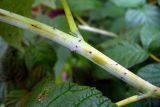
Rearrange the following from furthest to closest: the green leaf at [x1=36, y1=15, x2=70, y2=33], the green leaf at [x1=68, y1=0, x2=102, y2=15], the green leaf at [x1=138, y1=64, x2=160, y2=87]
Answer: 1. the green leaf at [x1=68, y1=0, x2=102, y2=15]
2. the green leaf at [x1=36, y1=15, x2=70, y2=33]
3. the green leaf at [x1=138, y1=64, x2=160, y2=87]

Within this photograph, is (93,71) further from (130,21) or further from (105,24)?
(105,24)

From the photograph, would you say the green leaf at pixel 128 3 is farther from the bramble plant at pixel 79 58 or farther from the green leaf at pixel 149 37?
the green leaf at pixel 149 37

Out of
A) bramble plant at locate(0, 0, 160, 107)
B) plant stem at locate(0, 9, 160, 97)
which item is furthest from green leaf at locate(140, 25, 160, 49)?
plant stem at locate(0, 9, 160, 97)

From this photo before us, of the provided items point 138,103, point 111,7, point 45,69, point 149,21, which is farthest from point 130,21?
point 138,103

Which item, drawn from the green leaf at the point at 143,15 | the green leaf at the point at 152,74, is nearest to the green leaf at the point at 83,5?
the green leaf at the point at 143,15

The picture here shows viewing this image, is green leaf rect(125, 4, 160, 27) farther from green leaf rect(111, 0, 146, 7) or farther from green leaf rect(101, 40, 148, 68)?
green leaf rect(101, 40, 148, 68)

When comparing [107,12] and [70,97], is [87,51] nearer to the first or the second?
[70,97]
